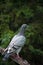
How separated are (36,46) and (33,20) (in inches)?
31.7

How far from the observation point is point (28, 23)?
12.1m

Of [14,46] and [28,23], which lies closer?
[14,46]

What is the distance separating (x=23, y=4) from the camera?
12375 millimetres

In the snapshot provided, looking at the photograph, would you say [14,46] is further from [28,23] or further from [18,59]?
[28,23]

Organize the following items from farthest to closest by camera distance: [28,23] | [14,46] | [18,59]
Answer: [28,23] < [14,46] < [18,59]

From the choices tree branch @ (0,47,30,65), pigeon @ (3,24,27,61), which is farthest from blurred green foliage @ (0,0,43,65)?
tree branch @ (0,47,30,65)

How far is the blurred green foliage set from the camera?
11586 mm

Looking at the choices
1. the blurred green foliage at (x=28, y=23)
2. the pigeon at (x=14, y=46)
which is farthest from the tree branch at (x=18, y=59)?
the blurred green foliage at (x=28, y=23)

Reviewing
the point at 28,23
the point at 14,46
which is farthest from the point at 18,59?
the point at 28,23

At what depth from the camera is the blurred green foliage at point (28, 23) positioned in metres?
11.6

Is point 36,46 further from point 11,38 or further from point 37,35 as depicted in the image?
point 11,38

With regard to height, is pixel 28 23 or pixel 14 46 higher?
pixel 14 46

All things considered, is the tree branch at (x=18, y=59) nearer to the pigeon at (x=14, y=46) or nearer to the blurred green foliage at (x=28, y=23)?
the pigeon at (x=14, y=46)

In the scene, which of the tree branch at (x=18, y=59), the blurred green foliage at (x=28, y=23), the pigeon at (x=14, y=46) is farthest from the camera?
the blurred green foliage at (x=28, y=23)
